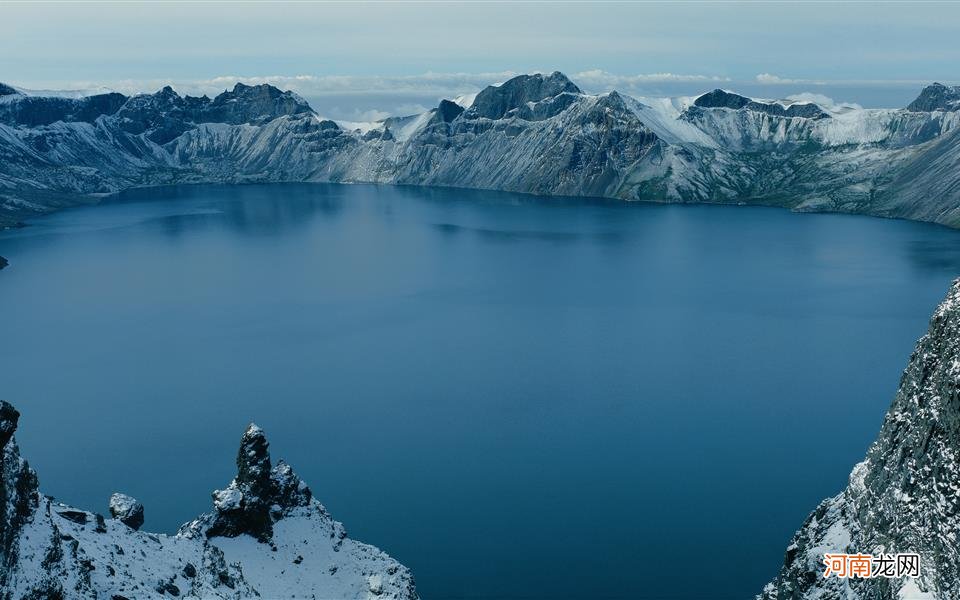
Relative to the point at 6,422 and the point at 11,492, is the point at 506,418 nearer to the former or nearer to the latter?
the point at 11,492

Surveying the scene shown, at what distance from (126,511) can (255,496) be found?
10493 mm

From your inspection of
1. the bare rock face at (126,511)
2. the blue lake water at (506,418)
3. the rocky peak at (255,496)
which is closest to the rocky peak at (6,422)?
the bare rock face at (126,511)

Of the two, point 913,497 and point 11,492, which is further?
point 913,497

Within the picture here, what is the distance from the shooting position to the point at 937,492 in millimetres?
45125

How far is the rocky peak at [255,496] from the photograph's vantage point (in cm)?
6331

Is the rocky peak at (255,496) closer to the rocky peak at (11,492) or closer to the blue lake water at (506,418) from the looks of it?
the blue lake water at (506,418)

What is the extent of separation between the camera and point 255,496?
64.7 metres

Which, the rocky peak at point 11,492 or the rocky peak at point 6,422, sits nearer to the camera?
the rocky peak at point 11,492

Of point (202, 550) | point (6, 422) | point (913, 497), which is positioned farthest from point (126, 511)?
point (913, 497)

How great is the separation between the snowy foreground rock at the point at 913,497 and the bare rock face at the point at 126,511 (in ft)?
167

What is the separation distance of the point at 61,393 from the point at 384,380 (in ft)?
182

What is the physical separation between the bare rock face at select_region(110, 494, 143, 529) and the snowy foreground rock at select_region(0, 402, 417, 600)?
0.27 ft

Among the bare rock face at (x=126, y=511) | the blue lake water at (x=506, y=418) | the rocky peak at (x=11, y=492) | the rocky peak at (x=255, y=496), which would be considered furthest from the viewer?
the blue lake water at (x=506, y=418)

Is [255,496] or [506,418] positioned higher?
[255,496]
